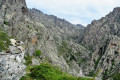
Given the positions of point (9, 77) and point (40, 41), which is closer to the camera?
point (9, 77)

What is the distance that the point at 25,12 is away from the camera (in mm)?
A: 170375

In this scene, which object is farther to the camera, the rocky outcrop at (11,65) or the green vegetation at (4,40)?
the green vegetation at (4,40)

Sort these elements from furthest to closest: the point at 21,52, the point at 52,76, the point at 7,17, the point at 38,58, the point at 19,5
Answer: the point at 19,5 → the point at 7,17 → the point at 38,58 → the point at 52,76 → the point at 21,52

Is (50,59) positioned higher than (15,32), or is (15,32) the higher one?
(15,32)

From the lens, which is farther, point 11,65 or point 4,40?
point 4,40

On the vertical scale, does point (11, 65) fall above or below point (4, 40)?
below

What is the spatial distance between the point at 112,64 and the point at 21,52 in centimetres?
17287

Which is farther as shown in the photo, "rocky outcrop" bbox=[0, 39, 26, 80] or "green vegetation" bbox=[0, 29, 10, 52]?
"green vegetation" bbox=[0, 29, 10, 52]

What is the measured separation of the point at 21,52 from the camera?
24844mm

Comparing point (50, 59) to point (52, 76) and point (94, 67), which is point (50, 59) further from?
point (52, 76)

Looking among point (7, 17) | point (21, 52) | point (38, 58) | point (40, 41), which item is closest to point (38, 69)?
point (21, 52)

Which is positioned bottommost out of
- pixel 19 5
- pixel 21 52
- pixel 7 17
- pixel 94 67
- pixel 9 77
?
pixel 94 67

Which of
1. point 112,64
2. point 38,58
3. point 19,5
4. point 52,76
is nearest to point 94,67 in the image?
point 112,64

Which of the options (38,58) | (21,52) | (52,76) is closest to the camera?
(21,52)
